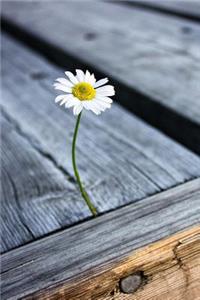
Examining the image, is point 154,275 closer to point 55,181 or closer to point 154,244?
point 154,244

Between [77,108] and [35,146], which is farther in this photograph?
[35,146]

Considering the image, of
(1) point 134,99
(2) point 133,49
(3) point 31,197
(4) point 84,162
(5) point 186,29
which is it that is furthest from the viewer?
(5) point 186,29

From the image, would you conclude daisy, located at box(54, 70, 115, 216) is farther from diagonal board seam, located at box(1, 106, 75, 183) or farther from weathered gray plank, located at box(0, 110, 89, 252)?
diagonal board seam, located at box(1, 106, 75, 183)

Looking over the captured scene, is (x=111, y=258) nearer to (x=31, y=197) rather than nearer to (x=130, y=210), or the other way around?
(x=130, y=210)

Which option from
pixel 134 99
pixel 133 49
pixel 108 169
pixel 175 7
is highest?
pixel 175 7

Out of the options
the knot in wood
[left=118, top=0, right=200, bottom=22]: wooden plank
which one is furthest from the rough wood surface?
[left=118, top=0, right=200, bottom=22]: wooden plank

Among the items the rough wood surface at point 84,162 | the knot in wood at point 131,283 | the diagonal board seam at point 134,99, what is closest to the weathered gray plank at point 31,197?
the rough wood surface at point 84,162

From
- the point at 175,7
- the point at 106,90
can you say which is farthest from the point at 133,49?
the point at 106,90

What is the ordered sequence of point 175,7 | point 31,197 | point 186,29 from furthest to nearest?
point 175,7 < point 186,29 < point 31,197

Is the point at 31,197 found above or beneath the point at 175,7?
beneath

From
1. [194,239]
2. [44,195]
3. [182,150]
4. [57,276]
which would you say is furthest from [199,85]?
[57,276]
